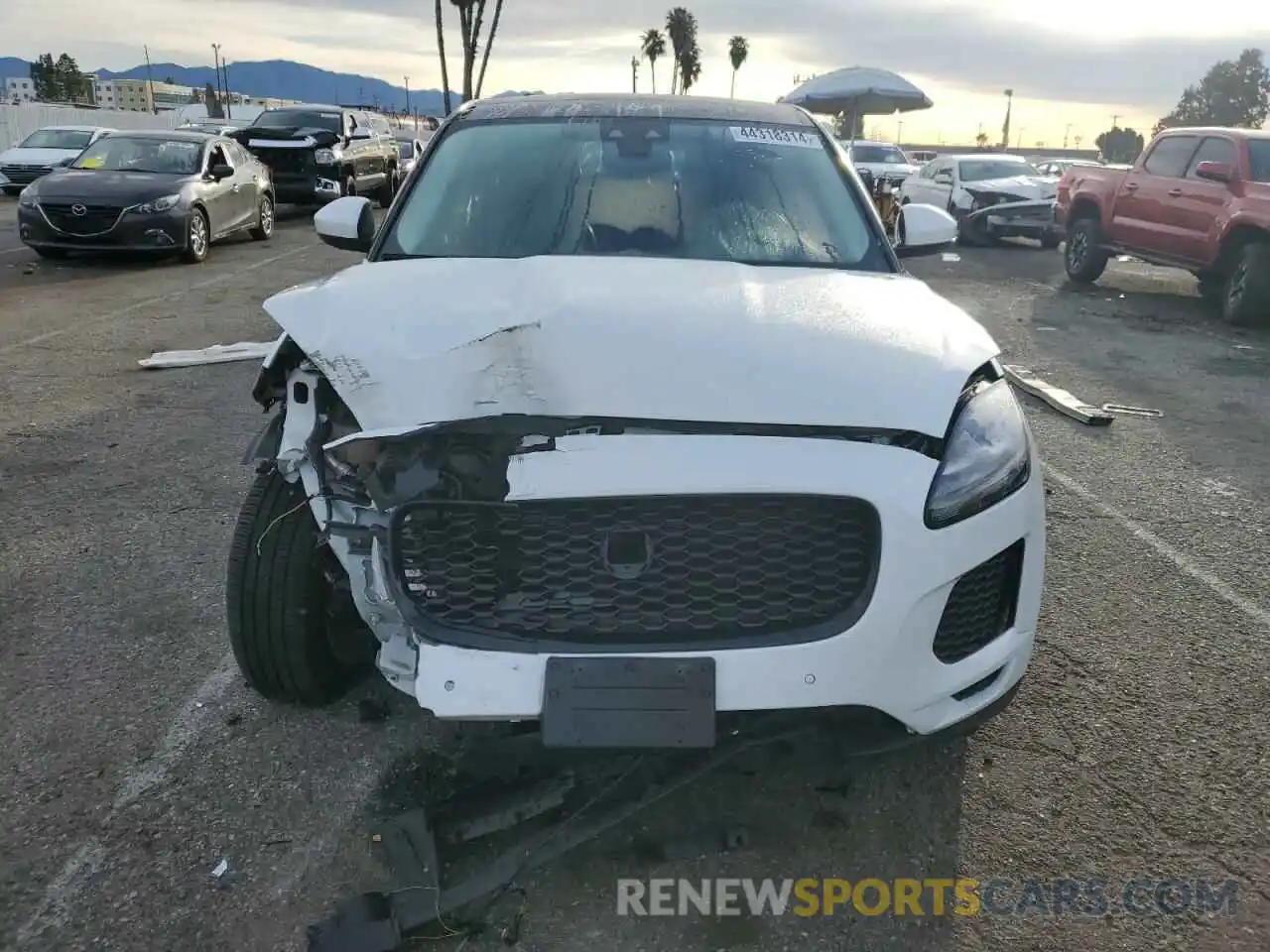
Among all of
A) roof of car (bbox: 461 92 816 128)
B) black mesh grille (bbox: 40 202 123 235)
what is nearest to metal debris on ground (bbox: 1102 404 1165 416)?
roof of car (bbox: 461 92 816 128)

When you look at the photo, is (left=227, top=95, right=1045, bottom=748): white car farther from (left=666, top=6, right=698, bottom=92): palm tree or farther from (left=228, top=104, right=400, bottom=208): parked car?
(left=666, top=6, right=698, bottom=92): palm tree

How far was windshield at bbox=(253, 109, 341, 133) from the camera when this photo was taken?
17906mm

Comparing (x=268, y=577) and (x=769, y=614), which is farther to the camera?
(x=268, y=577)

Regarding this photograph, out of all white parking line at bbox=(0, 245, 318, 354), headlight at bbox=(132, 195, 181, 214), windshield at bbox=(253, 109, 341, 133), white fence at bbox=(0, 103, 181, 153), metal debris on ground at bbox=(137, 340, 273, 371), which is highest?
white fence at bbox=(0, 103, 181, 153)

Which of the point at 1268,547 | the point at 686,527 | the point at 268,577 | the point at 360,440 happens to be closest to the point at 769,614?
the point at 686,527

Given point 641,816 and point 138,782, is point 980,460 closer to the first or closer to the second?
point 641,816

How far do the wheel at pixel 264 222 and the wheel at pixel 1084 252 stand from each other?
1104 centimetres

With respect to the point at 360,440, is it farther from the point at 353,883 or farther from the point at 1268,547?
the point at 1268,547

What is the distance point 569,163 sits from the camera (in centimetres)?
350

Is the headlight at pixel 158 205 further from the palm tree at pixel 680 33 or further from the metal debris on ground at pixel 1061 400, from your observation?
the palm tree at pixel 680 33

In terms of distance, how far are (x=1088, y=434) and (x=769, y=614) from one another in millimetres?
4723

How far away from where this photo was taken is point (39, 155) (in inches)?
774

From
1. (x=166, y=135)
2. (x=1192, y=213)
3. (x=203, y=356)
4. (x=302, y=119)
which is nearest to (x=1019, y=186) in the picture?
(x=1192, y=213)

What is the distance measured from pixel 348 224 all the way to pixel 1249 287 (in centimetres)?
920
